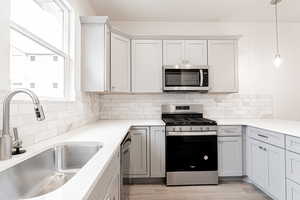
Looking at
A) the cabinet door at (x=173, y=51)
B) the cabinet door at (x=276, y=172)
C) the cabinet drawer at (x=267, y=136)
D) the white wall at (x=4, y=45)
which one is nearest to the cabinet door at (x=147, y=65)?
the cabinet door at (x=173, y=51)

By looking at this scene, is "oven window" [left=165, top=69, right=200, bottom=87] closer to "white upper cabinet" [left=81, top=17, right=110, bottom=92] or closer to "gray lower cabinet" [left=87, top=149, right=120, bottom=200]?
"white upper cabinet" [left=81, top=17, right=110, bottom=92]

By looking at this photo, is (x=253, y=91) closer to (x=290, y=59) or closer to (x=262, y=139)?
(x=290, y=59)

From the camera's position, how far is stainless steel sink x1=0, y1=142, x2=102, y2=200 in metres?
0.99

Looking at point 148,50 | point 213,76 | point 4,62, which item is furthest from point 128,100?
point 4,62

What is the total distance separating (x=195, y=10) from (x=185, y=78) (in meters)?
1.06

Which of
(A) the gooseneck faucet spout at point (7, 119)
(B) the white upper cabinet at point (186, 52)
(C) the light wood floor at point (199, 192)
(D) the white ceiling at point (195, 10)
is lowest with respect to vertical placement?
(C) the light wood floor at point (199, 192)

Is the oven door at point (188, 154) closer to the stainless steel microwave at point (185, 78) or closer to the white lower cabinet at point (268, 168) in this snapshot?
the white lower cabinet at point (268, 168)

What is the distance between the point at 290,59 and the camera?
352 centimetres

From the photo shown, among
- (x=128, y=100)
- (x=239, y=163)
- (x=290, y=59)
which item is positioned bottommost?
(x=239, y=163)

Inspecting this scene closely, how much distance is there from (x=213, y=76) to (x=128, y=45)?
1.42 meters

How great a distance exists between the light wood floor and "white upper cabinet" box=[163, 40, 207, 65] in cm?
184

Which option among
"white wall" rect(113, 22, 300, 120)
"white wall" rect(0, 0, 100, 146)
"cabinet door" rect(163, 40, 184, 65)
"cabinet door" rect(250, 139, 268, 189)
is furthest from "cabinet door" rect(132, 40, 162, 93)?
"cabinet door" rect(250, 139, 268, 189)

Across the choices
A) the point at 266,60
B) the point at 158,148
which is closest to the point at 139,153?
the point at 158,148

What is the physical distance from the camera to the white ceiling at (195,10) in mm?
2885
